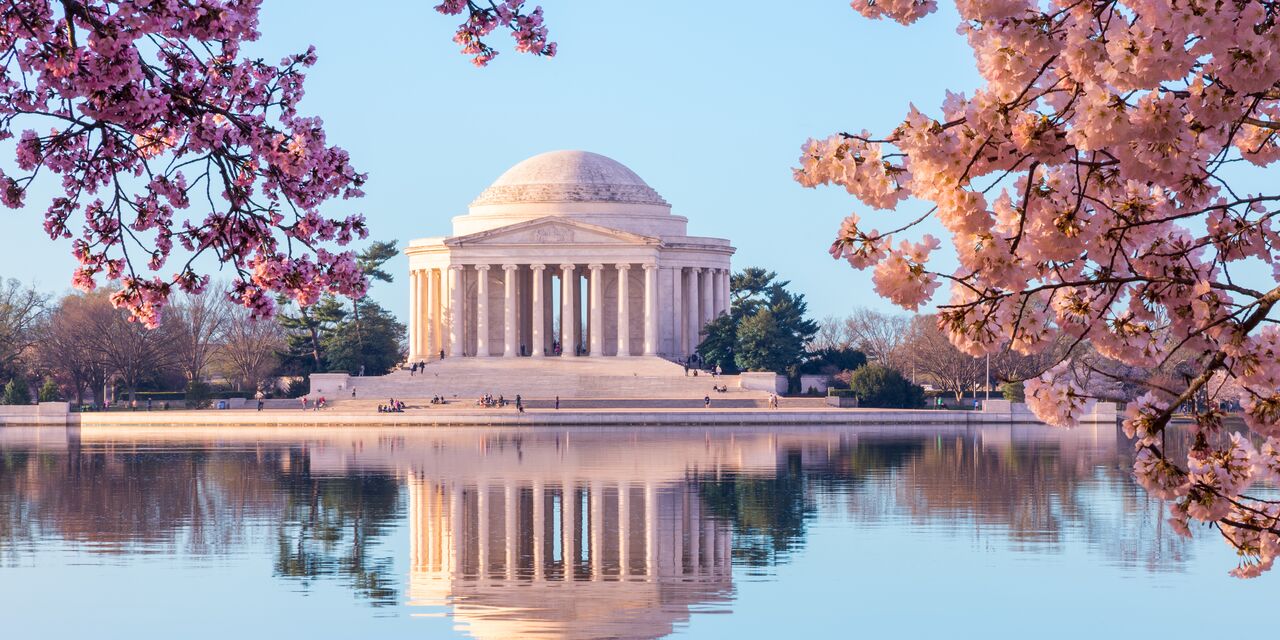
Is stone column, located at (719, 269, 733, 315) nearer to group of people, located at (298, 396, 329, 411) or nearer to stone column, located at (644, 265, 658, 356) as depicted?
stone column, located at (644, 265, 658, 356)

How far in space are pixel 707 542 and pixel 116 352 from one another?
3138 inches

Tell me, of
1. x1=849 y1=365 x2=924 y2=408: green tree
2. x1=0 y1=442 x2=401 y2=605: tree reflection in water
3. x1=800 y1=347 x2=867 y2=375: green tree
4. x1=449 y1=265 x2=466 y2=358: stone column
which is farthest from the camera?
x1=449 y1=265 x2=466 y2=358: stone column

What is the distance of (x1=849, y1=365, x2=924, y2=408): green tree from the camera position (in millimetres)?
93125

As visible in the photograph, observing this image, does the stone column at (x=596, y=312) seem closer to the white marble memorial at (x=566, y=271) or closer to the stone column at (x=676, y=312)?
the white marble memorial at (x=566, y=271)

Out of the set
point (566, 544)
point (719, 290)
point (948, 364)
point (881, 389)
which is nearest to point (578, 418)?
point (881, 389)

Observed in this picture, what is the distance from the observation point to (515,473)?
43.5 metres

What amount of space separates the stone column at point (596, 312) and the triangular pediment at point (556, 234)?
78.2 inches

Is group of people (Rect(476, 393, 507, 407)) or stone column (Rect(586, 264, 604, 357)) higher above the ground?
stone column (Rect(586, 264, 604, 357))

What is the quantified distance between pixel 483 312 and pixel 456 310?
226cm

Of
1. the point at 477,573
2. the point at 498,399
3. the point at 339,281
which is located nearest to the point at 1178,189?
the point at 339,281

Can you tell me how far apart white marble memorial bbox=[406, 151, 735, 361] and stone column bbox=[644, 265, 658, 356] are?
0.09 meters

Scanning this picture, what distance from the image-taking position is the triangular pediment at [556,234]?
113500 millimetres

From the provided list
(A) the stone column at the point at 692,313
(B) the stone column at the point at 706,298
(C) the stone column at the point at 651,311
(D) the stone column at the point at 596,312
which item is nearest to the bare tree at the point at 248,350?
(D) the stone column at the point at 596,312

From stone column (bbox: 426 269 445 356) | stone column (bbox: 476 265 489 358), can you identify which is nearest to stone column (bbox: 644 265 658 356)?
stone column (bbox: 476 265 489 358)
